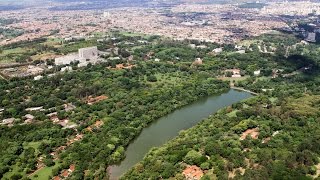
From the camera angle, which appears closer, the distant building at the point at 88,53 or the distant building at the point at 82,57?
the distant building at the point at 82,57

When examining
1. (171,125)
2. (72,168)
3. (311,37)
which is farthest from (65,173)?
(311,37)

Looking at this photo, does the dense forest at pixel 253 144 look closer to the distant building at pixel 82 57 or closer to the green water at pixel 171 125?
the green water at pixel 171 125

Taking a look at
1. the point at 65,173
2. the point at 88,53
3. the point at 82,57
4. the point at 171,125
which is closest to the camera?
the point at 65,173

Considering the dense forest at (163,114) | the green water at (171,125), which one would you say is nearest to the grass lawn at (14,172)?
the dense forest at (163,114)

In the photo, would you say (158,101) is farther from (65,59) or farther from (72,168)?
(65,59)

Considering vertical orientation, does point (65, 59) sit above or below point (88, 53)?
below

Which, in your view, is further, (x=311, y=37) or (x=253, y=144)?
(x=311, y=37)

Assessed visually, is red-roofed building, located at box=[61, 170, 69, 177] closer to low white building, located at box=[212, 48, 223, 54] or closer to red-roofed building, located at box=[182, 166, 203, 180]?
red-roofed building, located at box=[182, 166, 203, 180]

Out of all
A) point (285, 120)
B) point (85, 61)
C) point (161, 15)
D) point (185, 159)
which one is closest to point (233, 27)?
point (161, 15)
